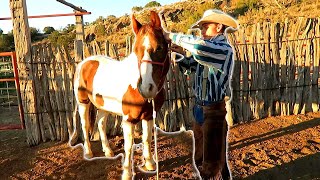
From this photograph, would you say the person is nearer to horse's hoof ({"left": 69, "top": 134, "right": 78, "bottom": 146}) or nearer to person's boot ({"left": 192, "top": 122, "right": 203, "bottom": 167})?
person's boot ({"left": 192, "top": 122, "right": 203, "bottom": 167})

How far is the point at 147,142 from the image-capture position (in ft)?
13.8

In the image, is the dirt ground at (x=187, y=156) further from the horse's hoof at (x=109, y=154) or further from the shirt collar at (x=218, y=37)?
the shirt collar at (x=218, y=37)

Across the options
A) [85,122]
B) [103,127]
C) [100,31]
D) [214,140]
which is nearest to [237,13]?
[100,31]

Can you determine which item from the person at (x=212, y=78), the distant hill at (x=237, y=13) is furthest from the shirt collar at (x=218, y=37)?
the distant hill at (x=237, y=13)

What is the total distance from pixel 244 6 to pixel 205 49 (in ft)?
81.3

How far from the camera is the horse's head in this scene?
3.01 meters

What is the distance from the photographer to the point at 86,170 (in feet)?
15.3

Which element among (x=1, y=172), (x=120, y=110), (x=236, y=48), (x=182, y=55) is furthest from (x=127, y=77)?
(x=236, y=48)

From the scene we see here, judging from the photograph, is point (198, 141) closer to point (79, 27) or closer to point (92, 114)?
point (92, 114)

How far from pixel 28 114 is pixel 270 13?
19.5 meters

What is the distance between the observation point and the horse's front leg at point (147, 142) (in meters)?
4.02

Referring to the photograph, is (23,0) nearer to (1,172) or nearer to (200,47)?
(1,172)

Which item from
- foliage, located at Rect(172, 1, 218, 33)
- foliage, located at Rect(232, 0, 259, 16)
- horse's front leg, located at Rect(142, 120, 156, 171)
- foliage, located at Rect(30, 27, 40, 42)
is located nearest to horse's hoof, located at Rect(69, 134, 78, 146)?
horse's front leg, located at Rect(142, 120, 156, 171)

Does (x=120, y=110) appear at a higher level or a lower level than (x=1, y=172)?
higher
